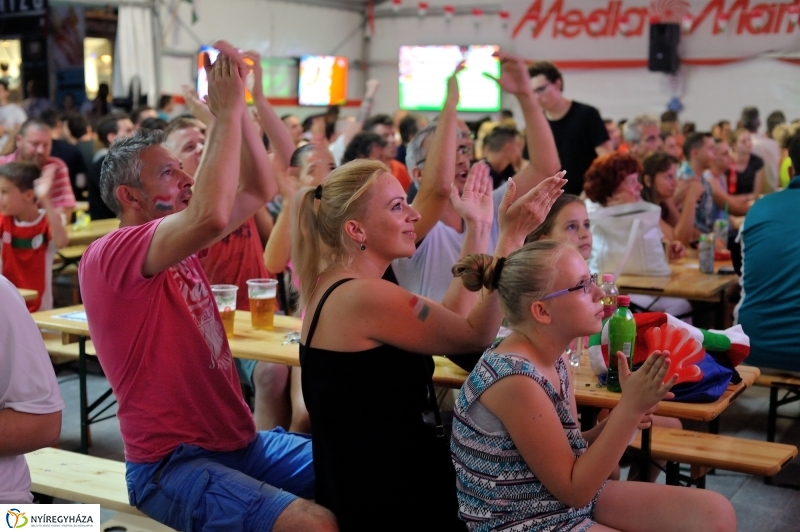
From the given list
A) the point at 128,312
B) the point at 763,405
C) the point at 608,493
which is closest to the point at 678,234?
the point at 763,405

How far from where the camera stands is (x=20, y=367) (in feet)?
6.09

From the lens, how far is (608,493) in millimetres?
2143

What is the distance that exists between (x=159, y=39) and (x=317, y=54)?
11.9 ft

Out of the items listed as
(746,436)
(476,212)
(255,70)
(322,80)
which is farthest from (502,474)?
(322,80)

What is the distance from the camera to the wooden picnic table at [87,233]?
19.3ft

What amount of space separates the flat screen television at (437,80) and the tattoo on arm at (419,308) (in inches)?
528

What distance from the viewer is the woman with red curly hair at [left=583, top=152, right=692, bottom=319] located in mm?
4711

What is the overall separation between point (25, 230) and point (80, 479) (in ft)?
7.82

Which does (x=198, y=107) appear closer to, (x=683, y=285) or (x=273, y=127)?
(x=273, y=127)

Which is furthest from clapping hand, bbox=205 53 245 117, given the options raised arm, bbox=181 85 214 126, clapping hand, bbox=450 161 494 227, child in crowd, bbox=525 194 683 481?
raised arm, bbox=181 85 214 126

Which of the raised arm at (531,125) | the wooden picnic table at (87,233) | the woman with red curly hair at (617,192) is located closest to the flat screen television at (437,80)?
the wooden picnic table at (87,233)

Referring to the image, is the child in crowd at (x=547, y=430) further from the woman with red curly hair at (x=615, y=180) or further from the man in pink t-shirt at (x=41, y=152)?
the man in pink t-shirt at (x=41, y=152)

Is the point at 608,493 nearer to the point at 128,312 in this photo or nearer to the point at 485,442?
the point at 485,442

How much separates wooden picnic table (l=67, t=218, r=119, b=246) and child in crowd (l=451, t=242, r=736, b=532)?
4222 millimetres
